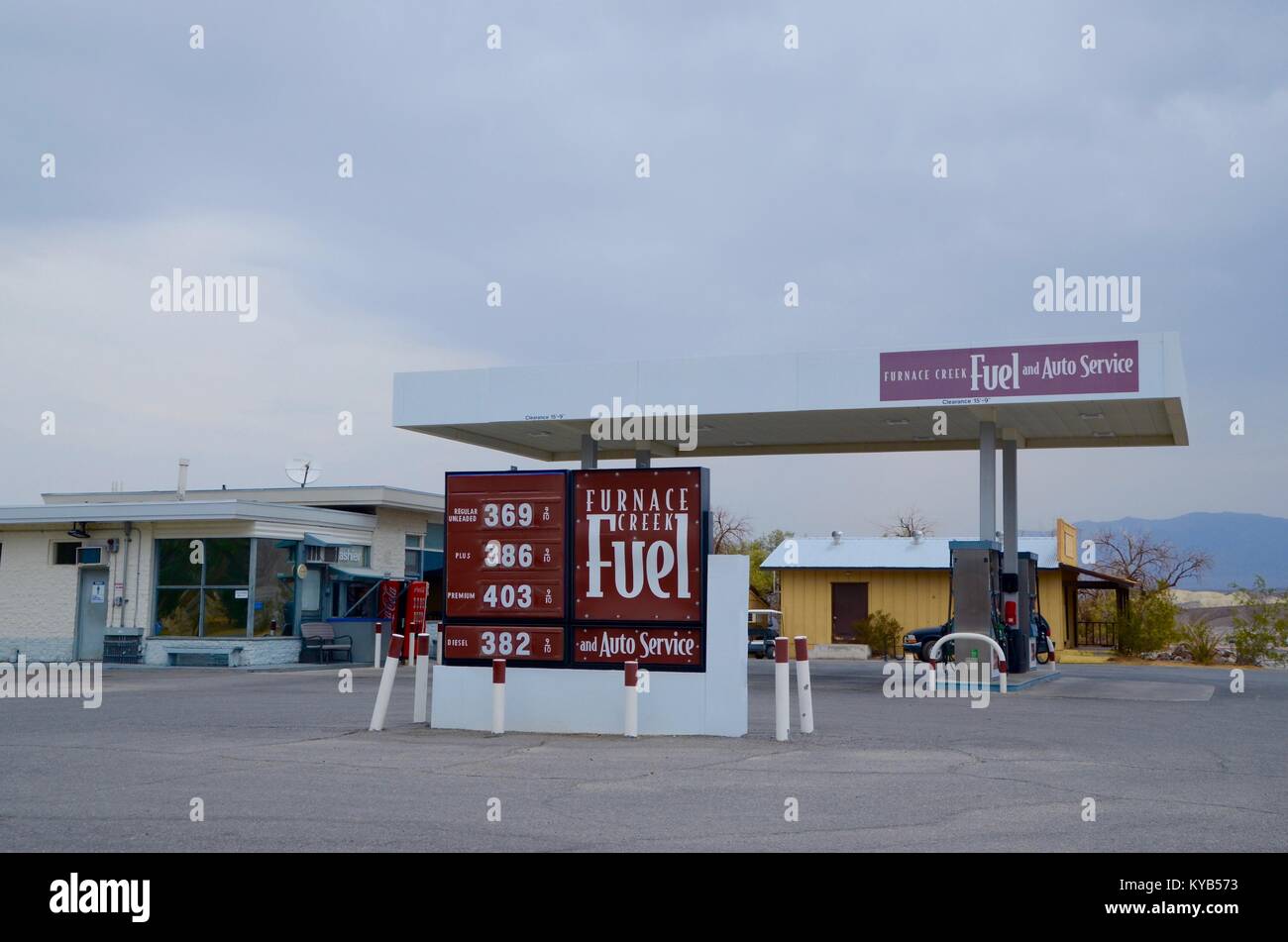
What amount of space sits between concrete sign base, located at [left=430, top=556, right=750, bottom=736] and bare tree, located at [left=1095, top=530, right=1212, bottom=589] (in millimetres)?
52468

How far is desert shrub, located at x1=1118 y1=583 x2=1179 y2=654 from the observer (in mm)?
40094

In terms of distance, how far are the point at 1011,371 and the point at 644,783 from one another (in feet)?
49.7

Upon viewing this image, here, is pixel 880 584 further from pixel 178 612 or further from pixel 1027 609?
pixel 178 612

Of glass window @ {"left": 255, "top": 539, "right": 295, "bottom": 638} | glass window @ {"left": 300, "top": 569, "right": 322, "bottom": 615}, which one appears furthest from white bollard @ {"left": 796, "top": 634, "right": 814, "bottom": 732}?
glass window @ {"left": 300, "top": 569, "right": 322, "bottom": 615}

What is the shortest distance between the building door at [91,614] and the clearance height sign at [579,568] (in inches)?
836

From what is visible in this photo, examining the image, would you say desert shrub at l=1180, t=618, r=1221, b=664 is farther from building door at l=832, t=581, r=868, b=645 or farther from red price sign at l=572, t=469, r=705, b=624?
red price sign at l=572, t=469, r=705, b=624

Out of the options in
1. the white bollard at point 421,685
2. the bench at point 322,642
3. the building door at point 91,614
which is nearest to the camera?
the white bollard at point 421,685

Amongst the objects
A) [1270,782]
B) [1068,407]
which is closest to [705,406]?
[1068,407]

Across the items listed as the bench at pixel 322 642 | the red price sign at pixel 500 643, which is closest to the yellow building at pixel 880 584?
the bench at pixel 322 642

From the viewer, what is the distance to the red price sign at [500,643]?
50.1ft

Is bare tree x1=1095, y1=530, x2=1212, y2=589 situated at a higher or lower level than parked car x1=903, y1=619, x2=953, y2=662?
higher

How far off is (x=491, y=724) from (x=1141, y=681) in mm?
16733

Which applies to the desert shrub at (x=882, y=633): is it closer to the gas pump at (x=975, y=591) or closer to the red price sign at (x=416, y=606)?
the red price sign at (x=416, y=606)
